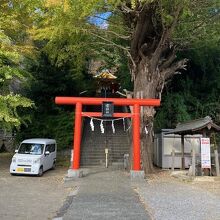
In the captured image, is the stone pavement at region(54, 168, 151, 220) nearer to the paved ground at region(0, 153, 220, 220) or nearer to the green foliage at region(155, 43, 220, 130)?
the paved ground at region(0, 153, 220, 220)

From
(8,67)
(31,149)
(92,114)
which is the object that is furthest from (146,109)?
(8,67)

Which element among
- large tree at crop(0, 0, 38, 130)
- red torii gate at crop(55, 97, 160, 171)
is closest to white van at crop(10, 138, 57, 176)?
large tree at crop(0, 0, 38, 130)

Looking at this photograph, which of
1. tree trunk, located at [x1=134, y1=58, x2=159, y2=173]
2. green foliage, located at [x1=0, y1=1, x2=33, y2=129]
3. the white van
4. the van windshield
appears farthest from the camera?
the van windshield

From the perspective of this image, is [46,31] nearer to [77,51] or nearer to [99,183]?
[77,51]

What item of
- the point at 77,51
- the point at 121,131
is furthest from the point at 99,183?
the point at 121,131

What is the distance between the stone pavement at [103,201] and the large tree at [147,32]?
162 inches

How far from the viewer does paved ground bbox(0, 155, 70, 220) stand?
Result: 937 cm

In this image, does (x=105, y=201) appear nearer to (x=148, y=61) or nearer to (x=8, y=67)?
(x=8, y=67)

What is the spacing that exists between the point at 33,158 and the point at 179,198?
8758mm

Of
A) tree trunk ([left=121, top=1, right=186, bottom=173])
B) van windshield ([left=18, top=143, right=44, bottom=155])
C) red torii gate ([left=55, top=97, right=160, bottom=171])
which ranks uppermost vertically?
tree trunk ([left=121, top=1, right=186, bottom=173])

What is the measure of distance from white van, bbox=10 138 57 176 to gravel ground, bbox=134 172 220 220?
5536 mm

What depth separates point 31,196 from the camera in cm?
1223

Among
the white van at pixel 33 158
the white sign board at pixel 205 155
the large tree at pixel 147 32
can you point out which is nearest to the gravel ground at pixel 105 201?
the white van at pixel 33 158

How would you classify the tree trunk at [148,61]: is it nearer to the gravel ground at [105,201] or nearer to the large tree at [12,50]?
the gravel ground at [105,201]
